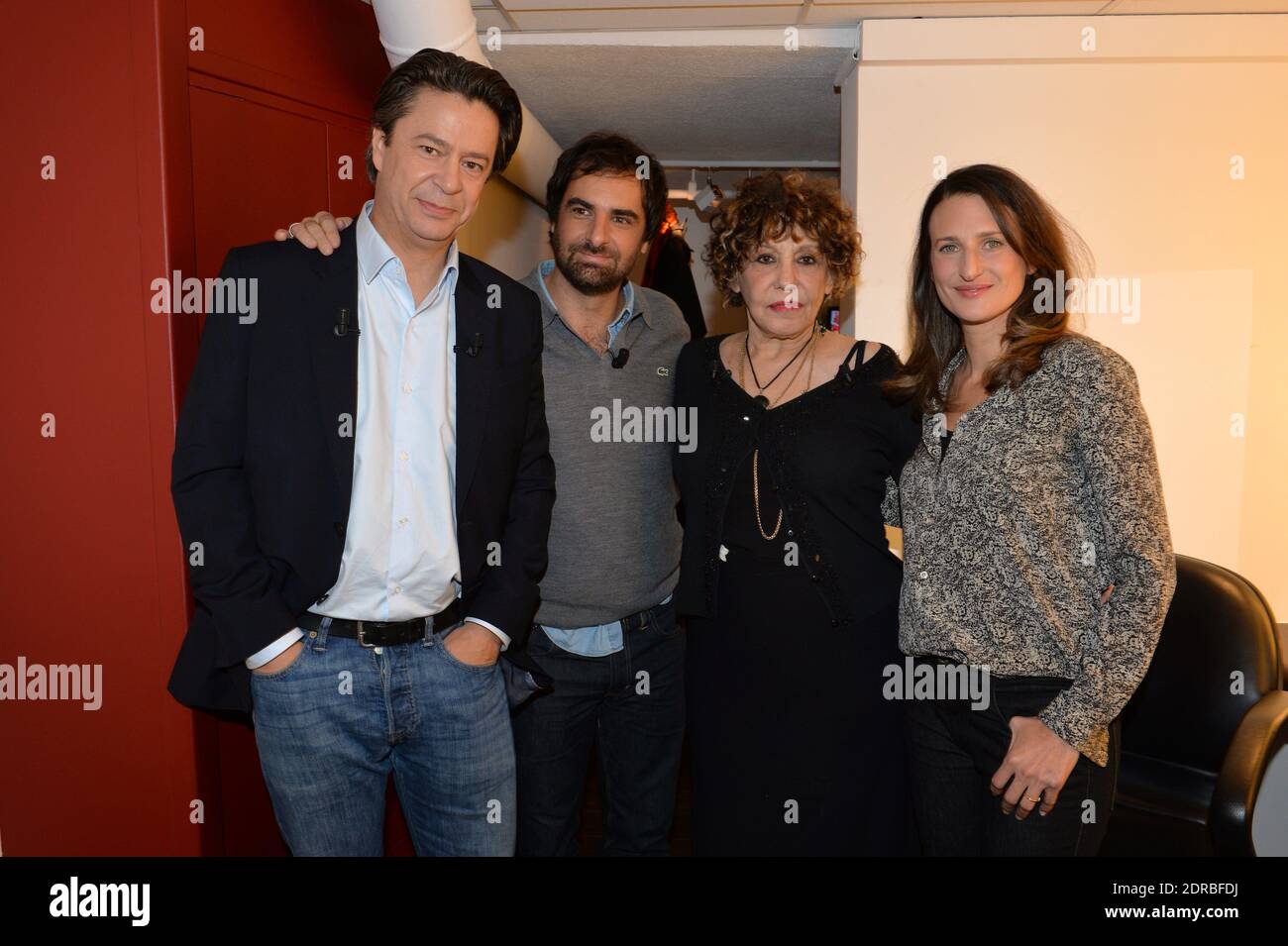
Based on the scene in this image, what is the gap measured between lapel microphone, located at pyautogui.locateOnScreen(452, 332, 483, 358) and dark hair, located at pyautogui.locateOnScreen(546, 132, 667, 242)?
66 cm

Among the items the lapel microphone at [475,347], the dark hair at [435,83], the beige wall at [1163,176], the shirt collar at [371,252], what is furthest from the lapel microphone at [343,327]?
the beige wall at [1163,176]

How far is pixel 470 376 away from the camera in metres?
1.98

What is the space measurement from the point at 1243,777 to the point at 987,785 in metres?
0.88

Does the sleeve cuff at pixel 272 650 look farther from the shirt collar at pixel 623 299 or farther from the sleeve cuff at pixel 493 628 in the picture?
the shirt collar at pixel 623 299

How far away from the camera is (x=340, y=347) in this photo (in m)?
1.84

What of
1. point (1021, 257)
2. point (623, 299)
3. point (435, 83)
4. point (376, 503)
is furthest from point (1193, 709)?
point (435, 83)

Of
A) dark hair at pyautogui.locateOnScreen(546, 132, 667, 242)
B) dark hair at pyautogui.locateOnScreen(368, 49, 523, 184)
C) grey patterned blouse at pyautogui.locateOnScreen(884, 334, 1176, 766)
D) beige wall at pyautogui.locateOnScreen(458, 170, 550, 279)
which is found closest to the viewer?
grey patterned blouse at pyautogui.locateOnScreen(884, 334, 1176, 766)

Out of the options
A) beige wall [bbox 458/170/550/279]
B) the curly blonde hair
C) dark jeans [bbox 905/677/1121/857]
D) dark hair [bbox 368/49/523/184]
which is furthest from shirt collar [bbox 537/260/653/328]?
beige wall [bbox 458/170/550/279]

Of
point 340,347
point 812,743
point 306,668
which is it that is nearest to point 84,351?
point 340,347

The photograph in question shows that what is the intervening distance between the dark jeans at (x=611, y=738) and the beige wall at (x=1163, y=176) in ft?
6.92

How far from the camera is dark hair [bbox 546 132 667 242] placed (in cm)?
246

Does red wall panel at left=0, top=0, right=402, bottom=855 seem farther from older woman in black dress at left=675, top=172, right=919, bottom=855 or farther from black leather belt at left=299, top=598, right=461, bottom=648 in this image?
older woman in black dress at left=675, top=172, right=919, bottom=855

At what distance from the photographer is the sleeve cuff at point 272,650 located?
5.88 ft

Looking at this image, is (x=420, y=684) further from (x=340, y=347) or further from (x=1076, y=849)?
(x=1076, y=849)
